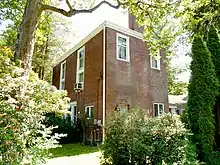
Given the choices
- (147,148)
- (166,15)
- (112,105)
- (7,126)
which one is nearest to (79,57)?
(112,105)

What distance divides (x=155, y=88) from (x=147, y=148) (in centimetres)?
1231

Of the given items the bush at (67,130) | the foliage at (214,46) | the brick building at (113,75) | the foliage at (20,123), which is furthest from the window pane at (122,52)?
the foliage at (20,123)

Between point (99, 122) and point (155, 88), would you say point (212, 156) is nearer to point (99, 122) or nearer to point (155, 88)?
point (99, 122)

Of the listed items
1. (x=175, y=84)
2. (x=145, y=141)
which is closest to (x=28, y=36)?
(x=145, y=141)

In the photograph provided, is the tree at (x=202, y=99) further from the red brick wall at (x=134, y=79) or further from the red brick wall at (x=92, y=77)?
the red brick wall at (x=92, y=77)

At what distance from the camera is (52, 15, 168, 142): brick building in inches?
603

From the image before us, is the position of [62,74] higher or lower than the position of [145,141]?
higher

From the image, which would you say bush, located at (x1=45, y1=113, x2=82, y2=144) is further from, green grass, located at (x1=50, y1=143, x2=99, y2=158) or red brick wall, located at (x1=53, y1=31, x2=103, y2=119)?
green grass, located at (x1=50, y1=143, x2=99, y2=158)

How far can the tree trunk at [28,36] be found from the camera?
7.02 meters

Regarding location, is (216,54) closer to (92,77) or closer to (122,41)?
(122,41)

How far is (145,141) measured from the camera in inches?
290

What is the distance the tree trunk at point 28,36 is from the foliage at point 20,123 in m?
1.27

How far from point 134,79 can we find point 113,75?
2377 millimetres

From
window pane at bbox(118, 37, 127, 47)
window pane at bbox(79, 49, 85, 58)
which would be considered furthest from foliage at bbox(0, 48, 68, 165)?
window pane at bbox(79, 49, 85, 58)
